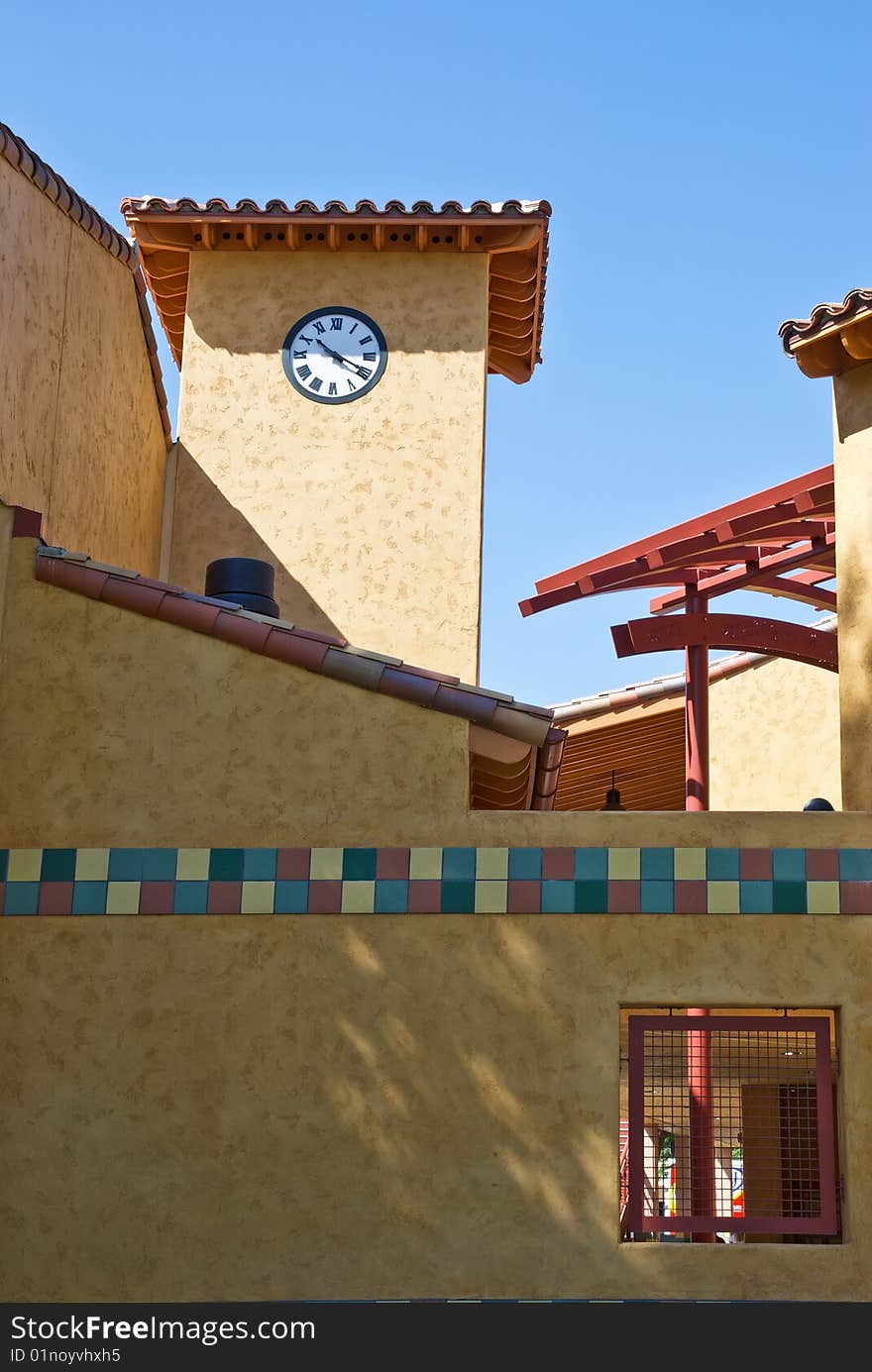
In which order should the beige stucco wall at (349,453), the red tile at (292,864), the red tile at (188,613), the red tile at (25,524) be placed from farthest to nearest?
the beige stucco wall at (349,453)
the red tile at (25,524)
the red tile at (188,613)
the red tile at (292,864)

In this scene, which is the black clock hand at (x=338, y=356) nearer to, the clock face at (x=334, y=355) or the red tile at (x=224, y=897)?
the clock face at (x=334, y=355)

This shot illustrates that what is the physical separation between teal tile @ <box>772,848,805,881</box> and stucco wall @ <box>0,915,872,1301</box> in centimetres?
27

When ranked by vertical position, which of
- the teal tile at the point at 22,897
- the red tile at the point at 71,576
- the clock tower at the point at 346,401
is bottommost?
the teal tile at the point at 22,897

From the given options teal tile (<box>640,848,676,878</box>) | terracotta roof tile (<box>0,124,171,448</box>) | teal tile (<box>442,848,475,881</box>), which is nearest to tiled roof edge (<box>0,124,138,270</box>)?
terracotta roof tile (<box>0,124,171,448</box>)

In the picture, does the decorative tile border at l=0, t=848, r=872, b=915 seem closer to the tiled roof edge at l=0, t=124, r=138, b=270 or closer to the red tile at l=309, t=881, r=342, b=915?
the red tile at l=309, t=881, r=342, b=915

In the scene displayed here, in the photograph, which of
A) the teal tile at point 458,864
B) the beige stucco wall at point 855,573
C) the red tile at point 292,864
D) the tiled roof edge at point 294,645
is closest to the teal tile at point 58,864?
the red tile at point 292,864

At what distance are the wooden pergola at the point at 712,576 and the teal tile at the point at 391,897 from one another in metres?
3.53

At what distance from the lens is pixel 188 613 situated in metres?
11.1

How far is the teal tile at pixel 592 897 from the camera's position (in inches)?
414

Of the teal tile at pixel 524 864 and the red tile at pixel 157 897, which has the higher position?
the teal tile at pixel 524 864

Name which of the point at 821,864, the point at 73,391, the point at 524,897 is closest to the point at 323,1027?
the point at 524,897

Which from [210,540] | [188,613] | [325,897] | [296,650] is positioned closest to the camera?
[325,897]

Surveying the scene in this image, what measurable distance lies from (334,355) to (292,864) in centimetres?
759

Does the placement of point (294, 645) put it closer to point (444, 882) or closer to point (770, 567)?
point (444, 882)
